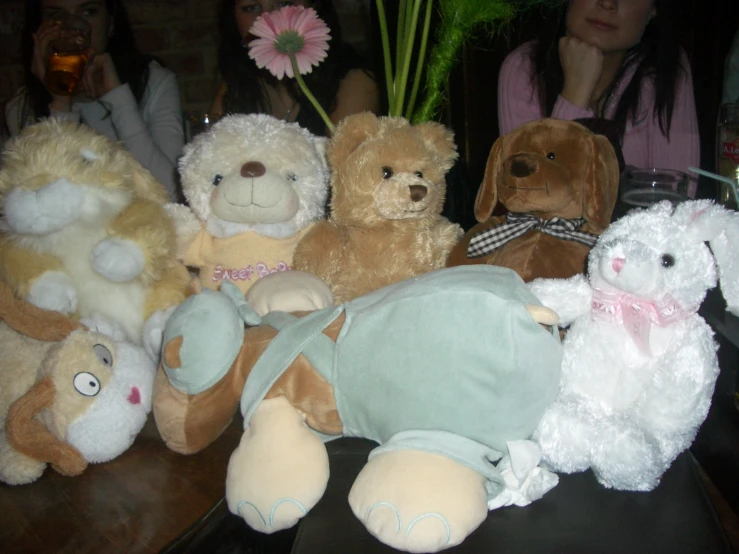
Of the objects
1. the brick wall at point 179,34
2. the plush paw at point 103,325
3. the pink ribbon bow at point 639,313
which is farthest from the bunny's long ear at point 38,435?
the brick wall at point 179,34

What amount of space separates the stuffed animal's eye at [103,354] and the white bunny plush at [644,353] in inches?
18.7

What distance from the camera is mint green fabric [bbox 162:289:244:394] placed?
0.55m

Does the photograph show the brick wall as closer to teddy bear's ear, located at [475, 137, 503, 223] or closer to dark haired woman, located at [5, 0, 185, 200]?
dark haired woman, located at [5, 0, 185, 200]

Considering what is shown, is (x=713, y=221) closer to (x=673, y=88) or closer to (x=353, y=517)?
(x=353, y=517)

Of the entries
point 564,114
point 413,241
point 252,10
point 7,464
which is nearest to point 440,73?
point 413,241

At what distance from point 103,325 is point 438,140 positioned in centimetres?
50

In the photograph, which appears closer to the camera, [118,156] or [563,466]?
[563,466]

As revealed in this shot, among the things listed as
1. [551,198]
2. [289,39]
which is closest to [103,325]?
[289,39]

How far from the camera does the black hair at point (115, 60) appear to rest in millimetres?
1523

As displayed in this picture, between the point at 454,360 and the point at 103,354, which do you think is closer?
the point at 454,360

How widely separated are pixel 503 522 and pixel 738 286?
0.30m

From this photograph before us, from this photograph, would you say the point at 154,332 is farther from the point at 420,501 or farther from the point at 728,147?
the point at 728,147

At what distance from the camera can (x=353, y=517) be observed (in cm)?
55

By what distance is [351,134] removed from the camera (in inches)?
30.5
